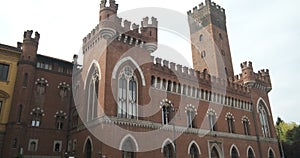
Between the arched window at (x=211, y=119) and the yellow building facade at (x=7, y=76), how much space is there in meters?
19.8

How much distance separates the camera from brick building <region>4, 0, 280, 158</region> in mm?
22203

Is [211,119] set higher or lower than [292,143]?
higher

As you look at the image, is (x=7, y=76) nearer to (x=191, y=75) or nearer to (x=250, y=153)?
(x=191, y=75)

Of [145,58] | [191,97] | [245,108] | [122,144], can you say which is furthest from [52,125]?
[245,108]

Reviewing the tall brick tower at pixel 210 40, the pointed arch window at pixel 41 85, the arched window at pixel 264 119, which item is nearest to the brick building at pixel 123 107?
the pointed arch window at pixel 41 85

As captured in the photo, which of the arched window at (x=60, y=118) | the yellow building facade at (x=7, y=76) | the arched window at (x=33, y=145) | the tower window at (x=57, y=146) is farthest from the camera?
the arched window at (x=60, y=118)

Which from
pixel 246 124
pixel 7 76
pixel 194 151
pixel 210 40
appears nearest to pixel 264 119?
pixel 246 124

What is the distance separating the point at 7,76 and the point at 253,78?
1106 inches

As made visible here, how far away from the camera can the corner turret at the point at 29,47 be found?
1025 inches

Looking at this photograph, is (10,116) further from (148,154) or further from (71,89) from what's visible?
(148,154)

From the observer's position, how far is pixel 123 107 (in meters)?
22.7

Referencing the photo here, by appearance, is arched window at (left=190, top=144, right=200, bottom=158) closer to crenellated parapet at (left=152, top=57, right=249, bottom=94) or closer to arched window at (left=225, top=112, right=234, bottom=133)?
arched window at (left=225, top=112, right=234, bottom=133)

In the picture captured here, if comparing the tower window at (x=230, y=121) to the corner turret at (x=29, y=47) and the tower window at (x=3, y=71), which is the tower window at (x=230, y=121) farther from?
the tower window at (x=3, y=71)

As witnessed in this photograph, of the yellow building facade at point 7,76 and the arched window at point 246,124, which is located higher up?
the yellow building facade at point 7,76
